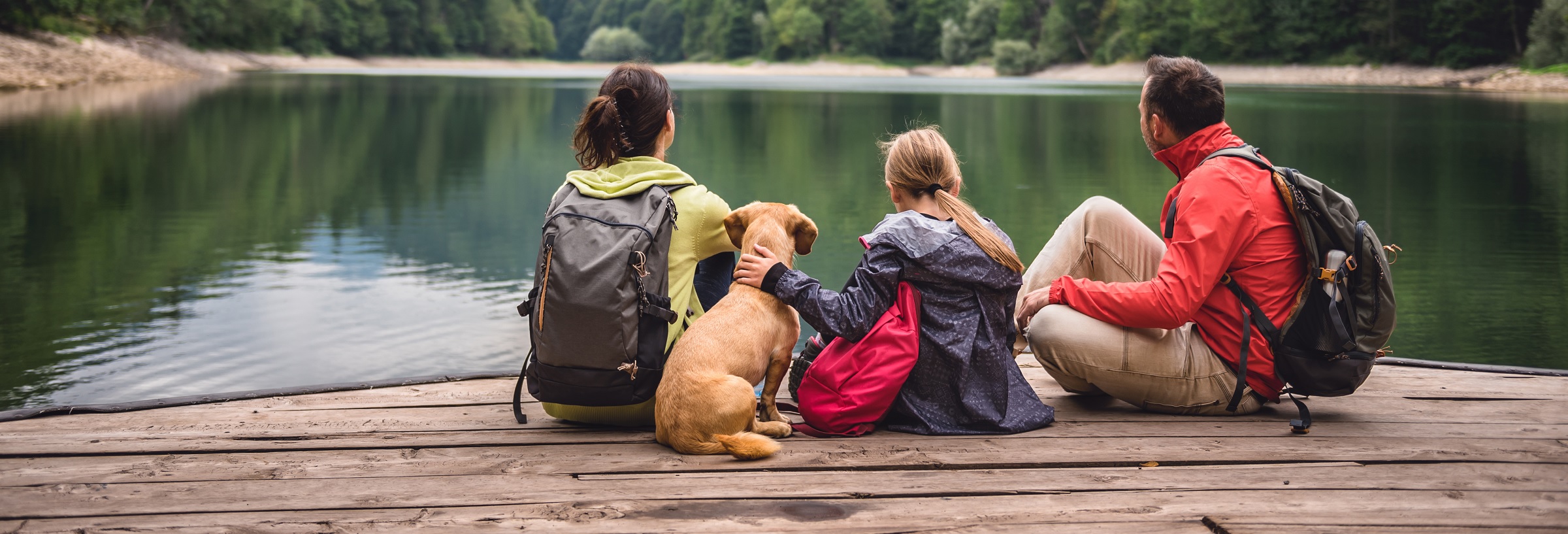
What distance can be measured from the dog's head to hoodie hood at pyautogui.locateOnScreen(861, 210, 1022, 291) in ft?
1.12

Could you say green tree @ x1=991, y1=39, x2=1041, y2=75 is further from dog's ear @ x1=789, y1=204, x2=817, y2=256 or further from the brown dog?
the brown dog

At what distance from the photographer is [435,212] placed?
14500 millimetres

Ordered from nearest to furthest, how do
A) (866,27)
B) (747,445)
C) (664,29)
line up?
(747,445)
(866,27)
(664,29)

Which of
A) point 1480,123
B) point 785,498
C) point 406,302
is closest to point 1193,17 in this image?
point 1480,123

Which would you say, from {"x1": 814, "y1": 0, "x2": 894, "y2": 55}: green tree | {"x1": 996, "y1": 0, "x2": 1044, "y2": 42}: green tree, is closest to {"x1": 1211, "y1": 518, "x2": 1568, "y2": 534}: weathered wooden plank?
{"x1": 996, "y1": 0, "x2": 1044, "y2": 42}: green tree

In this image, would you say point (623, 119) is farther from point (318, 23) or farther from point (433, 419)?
point (318, 23)

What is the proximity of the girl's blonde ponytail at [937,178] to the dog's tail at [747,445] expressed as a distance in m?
0.96

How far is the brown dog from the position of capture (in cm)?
324

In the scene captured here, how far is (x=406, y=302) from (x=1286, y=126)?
24.2 meters

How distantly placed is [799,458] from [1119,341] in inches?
47.1

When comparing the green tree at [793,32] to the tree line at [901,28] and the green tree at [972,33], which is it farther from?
the green tree at [972,33]

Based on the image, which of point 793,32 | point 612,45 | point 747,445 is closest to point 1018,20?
point 793,32

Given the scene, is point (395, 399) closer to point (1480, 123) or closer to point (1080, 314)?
point (1080, 314)

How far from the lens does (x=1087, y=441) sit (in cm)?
349
